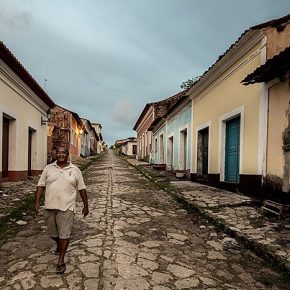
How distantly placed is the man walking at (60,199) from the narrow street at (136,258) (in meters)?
0.34

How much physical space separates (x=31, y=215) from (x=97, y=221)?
146 centimetres

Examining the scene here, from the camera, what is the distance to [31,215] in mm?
6141

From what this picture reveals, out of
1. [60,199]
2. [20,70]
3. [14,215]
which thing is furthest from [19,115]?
[60,199]

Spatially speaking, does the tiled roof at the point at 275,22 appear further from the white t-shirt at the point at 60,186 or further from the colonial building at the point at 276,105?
the white t-shirt at the point at 60,186

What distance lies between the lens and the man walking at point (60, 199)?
11.1 feet

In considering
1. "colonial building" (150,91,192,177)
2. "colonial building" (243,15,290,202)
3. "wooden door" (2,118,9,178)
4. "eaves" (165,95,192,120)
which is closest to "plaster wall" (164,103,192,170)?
"colonial building" (150,91,192,177)

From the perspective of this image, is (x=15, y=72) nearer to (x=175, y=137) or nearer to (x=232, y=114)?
(x=232, y=114)

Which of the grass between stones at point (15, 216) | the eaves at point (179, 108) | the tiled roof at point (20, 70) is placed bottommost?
the grass between stones at point (15, 216)

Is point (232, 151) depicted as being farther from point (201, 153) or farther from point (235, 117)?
point (201, 153)

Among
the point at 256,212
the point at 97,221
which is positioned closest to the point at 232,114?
the point at 256,212

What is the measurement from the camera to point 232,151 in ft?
30.8

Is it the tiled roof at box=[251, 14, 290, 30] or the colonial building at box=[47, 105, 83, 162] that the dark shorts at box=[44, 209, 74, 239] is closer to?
the tiled roof at box=[251, 14, 290, 30]

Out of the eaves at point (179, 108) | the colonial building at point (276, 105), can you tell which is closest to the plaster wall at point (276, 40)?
the colonial building at point (276, 105)

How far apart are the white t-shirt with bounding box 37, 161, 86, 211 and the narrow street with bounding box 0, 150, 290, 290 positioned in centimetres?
69
